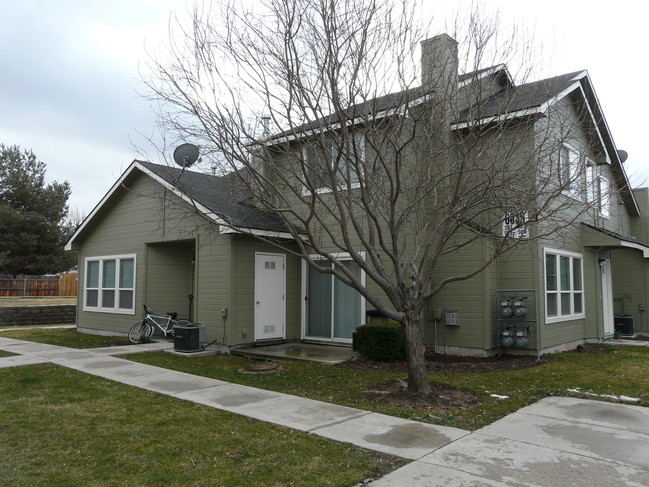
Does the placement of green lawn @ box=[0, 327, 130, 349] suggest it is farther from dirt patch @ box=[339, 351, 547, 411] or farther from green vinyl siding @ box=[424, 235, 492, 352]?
green vinyl siding @ box=[424, 235, 492, 352]

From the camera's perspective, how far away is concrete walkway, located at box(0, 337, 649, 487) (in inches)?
167

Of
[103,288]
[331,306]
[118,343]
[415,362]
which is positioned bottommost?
[118,343]

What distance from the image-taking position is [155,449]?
4840 millimetres

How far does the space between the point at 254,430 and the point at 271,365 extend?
4.05 meters

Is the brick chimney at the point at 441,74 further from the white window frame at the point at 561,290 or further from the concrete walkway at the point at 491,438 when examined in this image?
the white window frame at the point at 561,290

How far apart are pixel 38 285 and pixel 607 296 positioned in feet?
98.7

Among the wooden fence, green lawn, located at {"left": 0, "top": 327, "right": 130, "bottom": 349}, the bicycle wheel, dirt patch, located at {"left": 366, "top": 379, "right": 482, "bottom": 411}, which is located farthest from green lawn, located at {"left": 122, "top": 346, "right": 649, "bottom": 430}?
the wooden fence

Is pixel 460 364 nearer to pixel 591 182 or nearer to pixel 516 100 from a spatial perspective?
pixel 591 182

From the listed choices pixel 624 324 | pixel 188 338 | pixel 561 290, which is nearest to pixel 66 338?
pixel 188 338

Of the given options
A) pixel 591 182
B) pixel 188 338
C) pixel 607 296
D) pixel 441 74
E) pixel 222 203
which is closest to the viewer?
pixel 441 74

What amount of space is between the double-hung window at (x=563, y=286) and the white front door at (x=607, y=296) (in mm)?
1864

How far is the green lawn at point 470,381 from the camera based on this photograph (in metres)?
6.39

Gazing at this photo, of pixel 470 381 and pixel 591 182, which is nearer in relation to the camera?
pixel 470 381

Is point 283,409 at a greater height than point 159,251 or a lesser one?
lesser
